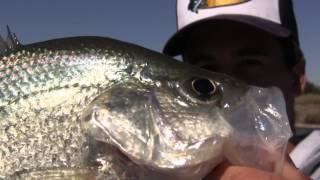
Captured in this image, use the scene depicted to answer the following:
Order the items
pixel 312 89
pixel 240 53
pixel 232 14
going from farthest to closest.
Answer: pixel 312 89 < pixel 232 14 < pixel 240 53

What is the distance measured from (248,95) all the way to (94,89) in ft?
1.91

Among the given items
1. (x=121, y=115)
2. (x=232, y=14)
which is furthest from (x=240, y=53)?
(x=121, y=115)

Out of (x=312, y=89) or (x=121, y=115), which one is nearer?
(x=121, y=115)

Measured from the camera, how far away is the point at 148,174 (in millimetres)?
1960

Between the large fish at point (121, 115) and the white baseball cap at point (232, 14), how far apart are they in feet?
5.63

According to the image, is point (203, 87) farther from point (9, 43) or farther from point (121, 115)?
point (9, 43)

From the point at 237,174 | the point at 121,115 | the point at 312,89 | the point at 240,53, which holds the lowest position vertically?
the point at 312,89

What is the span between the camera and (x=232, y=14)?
3914mm

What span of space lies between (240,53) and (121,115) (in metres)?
1.87

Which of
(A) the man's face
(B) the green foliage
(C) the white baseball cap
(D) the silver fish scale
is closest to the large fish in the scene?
(D) the silver fish scale

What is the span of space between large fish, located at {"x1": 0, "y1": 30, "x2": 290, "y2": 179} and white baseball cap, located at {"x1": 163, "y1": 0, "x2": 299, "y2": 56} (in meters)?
1.72

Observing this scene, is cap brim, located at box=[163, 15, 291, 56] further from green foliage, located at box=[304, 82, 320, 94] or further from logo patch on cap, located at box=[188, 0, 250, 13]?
green foliage, located at box=[304, 82, 320, 94]

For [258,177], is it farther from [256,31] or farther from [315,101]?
[315,101]

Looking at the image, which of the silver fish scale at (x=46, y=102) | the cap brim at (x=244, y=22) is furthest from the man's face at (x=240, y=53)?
the silver fish scale at (x=46, y=102)
